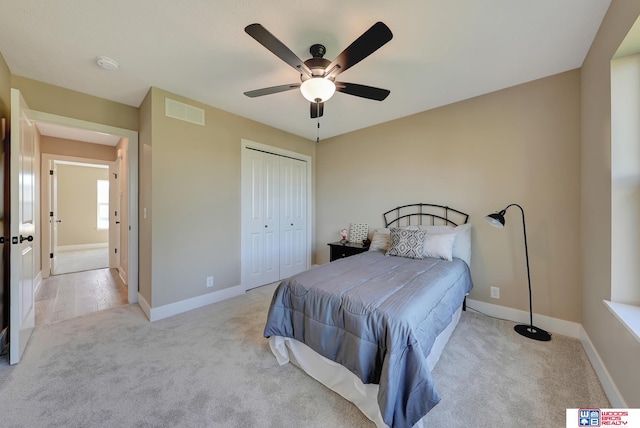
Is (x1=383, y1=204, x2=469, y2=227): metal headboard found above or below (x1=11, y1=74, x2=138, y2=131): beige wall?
below

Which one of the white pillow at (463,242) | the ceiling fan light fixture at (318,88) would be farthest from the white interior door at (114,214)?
the white pillow at (463,242)

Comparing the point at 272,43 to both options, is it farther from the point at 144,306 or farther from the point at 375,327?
the point at 144,306

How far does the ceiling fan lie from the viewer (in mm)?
1400

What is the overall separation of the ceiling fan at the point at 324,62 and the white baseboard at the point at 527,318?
8.53 ft

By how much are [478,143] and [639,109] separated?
1.31m

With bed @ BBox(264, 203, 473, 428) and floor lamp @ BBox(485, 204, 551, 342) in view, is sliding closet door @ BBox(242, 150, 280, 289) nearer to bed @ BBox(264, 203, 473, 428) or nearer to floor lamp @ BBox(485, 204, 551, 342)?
bed @ BBox(264, 203, 473, 428)

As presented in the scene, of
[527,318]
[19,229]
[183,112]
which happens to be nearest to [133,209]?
[19,229]

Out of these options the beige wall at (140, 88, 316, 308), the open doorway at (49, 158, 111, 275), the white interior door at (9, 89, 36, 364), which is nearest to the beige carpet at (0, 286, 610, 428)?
the white interior door at (9, 89, 36, 364)

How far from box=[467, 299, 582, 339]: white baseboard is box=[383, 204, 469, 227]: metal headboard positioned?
988 millimetres

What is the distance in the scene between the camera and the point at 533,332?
2361mm

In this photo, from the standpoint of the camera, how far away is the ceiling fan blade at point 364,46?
1347 mm

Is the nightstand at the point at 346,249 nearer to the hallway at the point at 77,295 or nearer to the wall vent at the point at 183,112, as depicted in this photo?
the wall vent at the point at 183,112

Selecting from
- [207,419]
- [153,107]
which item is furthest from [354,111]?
[207,419]

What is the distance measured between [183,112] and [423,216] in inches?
130
